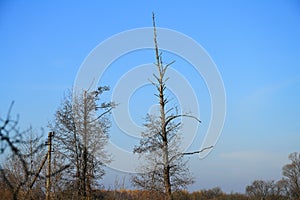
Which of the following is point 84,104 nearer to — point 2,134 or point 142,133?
point 142,133

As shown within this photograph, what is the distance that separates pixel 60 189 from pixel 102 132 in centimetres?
387

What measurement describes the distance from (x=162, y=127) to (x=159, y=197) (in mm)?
2466

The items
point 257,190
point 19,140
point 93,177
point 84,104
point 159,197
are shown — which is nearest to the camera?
point 19,140

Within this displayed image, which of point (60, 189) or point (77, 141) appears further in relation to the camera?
point (77, 141)

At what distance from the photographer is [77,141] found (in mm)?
18047

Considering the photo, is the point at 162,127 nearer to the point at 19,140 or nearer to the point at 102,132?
the point at 102,132

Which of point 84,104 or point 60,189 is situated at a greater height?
point 84,104

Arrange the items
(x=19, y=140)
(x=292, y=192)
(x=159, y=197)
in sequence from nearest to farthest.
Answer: (x=19, y=140), (x=159, y=197), (x=292, y=192)

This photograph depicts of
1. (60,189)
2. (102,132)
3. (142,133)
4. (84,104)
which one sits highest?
(84,104)

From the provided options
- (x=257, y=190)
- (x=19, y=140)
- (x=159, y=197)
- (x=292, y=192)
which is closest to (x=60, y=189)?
(x=159, y=197)

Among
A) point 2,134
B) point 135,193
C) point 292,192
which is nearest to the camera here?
point 2,134

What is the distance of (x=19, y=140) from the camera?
92.7 inches

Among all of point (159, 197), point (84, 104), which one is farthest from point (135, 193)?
point (84, 104)

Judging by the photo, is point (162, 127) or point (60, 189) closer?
point (162, 127)
